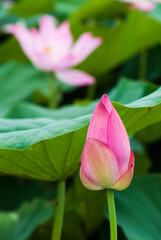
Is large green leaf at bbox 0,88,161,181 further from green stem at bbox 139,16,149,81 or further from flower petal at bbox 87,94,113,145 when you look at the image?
green stem at bbox 139,16,149,81

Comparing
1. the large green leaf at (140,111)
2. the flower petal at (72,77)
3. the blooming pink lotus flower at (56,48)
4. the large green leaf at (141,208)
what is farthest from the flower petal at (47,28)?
the large green leaf at (141,208)

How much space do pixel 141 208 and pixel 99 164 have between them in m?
0.32

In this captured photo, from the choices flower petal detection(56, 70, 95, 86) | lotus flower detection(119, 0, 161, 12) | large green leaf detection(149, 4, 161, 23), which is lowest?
flower petal detection(56, 70, 95, 86)

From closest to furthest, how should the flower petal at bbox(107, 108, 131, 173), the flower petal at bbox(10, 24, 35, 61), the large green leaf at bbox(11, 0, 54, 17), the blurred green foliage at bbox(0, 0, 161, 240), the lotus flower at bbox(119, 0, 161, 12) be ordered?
the flower petal at bbox(107, 108, 131, 173), the blurred green foliage at bbox(0, 0, 161, 240), the flower petal at bbox(10, 24, 35, 61), the lotus flower at bbox(119, 0, 161, 12), the large green leaf at bbox(11, 0, 54, 17)

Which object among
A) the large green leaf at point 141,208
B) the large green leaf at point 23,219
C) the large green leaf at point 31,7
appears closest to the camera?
the large green leaf at point 141,208

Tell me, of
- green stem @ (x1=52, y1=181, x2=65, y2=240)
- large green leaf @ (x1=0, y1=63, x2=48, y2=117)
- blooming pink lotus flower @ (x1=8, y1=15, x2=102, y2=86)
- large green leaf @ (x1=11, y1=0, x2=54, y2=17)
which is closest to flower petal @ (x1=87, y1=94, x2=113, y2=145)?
green stem @ (x1=52, y1=181, x2=65, y2=240)

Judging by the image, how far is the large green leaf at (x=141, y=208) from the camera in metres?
0.79

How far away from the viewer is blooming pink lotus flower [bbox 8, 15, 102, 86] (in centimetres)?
128

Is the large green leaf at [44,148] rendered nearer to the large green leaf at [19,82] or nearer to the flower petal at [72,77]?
the flower petal at [72,77]

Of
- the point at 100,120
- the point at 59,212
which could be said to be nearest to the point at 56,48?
the point at 59,212

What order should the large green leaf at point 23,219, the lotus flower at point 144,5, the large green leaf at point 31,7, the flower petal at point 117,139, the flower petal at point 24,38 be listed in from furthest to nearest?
1. the large green leaf at point 31,7
2. the lotus flower at point 144,5
3. the flower petal at point 24,38
4. the large green leaf at point 23,219
5. the flower petal at point 117,139

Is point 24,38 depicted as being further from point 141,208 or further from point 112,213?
point 112,213

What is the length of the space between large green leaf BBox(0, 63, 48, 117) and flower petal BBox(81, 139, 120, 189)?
0.85 m

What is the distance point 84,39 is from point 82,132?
668 millimetres
